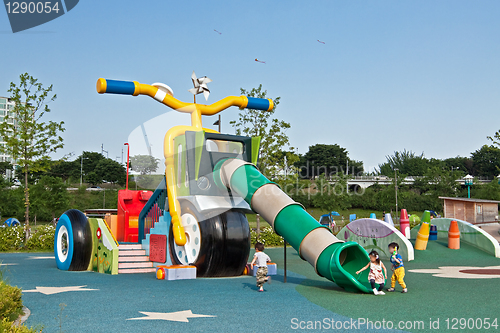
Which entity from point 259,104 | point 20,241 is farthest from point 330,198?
point 259,104

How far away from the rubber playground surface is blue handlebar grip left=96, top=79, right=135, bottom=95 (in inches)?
214

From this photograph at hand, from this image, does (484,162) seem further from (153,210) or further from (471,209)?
(153,210)

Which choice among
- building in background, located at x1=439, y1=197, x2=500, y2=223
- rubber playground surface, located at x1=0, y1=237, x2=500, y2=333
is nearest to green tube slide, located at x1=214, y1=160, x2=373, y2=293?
rubber playground surface, located at x1=0, y1=237, x2=500, y2=333

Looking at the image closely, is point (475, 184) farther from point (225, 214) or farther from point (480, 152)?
point (225, 214)

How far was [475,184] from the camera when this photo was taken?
225 ft

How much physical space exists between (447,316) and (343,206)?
1438 inches

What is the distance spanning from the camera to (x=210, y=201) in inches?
504

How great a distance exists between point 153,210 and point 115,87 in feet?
15.4

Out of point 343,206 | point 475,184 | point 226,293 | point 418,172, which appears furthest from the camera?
point 418,172

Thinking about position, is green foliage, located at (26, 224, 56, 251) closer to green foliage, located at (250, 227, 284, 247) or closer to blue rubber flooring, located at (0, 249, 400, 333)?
blue rubber flooring, located at (0, 249, 400, 333)

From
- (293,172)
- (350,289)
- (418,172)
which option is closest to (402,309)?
(350,289)

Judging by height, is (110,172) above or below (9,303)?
above

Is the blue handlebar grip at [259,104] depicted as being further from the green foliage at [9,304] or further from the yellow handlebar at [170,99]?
the green foliage at [9,304]

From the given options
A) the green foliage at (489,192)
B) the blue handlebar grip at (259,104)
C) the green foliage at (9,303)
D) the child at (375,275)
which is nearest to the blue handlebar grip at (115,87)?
the blue handlebar grip at (259,104)
